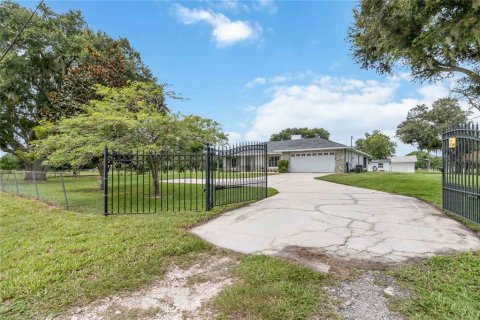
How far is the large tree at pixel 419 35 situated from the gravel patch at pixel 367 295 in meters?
5.24

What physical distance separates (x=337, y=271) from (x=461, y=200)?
13.1 feet

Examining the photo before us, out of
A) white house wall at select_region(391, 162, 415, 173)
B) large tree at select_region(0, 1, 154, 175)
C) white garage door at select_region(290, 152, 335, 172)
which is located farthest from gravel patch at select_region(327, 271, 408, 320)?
white house wall at select_region(391, 162, 415, 173)

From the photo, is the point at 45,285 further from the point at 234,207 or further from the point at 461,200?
the point at 461,200

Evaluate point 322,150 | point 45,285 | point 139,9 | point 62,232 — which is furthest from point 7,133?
point 322,150

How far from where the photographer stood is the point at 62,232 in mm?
4996

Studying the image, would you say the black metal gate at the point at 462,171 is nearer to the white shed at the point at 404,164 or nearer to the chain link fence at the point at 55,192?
the chain link fence at the point at 55,192

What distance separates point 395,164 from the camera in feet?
121

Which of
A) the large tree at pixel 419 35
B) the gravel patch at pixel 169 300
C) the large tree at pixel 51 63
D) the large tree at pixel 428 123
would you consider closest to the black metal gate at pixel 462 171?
the large tree at pixel 419 35

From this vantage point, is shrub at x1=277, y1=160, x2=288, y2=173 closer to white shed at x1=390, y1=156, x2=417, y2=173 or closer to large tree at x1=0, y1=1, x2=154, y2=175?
large tree at x1=0, y1=1, x2=154, y2=175

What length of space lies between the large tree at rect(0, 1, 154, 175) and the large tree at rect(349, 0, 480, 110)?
1188 centimetres

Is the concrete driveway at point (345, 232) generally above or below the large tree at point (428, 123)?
below

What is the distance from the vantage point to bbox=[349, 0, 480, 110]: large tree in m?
5.51

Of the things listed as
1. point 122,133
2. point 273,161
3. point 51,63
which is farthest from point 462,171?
point 51,63

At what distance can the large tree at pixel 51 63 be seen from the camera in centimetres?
1381
